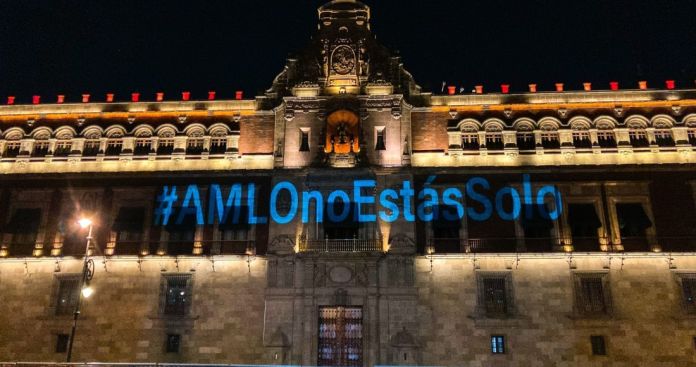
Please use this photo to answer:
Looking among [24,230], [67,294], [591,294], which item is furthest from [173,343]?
[591,294]

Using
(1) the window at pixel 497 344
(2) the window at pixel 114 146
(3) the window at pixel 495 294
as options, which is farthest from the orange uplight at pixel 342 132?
(2) the window at pixel 114 146

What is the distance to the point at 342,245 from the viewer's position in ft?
116

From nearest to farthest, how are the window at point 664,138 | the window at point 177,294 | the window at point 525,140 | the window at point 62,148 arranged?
1. the window at point 177,294
2. the window at point 664,138
3. the window at point 525,140
4. the window at point 62,148

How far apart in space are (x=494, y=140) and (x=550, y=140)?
369cm

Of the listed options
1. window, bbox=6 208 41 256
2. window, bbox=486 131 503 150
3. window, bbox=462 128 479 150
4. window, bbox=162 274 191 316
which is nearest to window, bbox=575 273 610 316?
window, bbox=486 131 503 150

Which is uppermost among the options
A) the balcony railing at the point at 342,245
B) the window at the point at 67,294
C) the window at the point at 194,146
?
the window at the point at 194,146

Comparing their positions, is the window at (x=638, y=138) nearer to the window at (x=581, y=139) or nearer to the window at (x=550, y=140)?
the window at (x=581, y=139)

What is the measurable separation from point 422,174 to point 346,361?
41.2 feet

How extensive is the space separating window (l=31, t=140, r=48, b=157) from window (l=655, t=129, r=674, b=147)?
41739mm

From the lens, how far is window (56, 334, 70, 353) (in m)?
35.4

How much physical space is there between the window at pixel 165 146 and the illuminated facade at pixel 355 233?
13cm

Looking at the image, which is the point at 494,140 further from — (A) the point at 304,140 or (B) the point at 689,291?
(B) the point at 689,291

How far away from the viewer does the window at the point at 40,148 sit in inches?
1609

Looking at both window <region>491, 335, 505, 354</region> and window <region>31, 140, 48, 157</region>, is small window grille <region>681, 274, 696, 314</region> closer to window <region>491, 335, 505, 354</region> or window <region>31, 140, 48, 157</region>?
window <region>491, 335, 505, 354</region>
